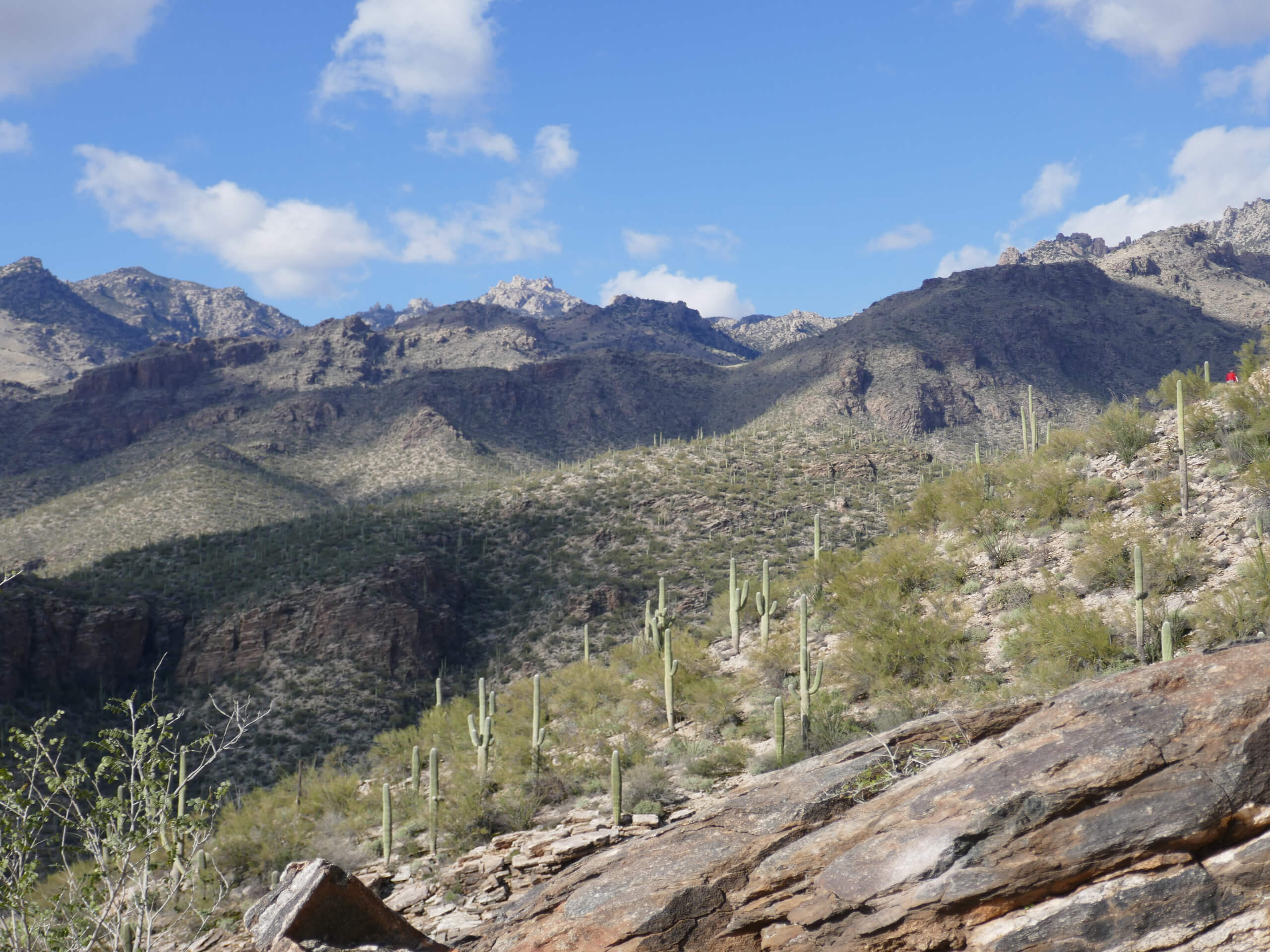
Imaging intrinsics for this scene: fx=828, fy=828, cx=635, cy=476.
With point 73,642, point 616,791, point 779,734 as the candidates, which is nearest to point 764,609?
point 779,734

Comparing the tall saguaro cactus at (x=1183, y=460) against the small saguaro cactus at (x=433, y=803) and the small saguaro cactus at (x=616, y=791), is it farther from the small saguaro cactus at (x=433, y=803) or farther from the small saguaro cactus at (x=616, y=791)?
the small saguaro cactus at (x=433, y=803)

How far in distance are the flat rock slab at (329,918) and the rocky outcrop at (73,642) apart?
112 feet

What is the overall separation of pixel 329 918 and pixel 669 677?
1185 cm

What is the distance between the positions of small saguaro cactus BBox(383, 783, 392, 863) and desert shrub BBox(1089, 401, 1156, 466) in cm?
1973

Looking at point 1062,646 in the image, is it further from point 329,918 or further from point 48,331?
point 48,331

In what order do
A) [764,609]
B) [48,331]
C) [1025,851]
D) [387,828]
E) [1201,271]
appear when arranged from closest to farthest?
Answer: [1025,851]
[387,828]
[764,609]
[1201,271]
[48,331]

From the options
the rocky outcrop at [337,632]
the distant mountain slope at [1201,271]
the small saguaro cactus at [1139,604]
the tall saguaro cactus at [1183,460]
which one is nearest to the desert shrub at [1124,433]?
the tall saguaro cactus at [1183,460]

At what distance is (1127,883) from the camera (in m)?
6.25

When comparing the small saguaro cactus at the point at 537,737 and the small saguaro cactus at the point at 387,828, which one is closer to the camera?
the small saguaro cactus at the point at 387,828

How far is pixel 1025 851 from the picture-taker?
652 cm

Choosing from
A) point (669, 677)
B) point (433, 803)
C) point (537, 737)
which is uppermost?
point (669, 677)

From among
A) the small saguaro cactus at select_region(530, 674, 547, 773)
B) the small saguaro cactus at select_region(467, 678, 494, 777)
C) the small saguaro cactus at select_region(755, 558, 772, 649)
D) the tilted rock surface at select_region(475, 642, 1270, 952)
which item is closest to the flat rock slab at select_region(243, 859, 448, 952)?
the tilted rock surface at select_region(475, 642, 1270, 952)

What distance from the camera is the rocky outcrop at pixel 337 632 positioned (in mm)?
38312

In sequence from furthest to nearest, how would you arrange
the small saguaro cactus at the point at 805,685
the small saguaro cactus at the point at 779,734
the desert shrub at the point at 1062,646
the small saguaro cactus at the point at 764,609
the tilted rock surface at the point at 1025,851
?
the small saguaro cactus at the point at 764,609 → the small saguaro cactus at the point at 805,685 → the small saguaro cactus at the point at 779,734 → the desert shrub at the point at 1062,646 → the tilted rock surface at the point at 1025,851
